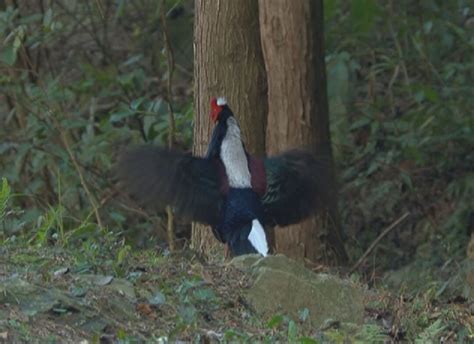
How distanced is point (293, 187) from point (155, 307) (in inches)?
96.9

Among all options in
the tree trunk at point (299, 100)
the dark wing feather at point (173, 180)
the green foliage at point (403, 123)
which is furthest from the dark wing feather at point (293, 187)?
the green foliage at point (403, 123)

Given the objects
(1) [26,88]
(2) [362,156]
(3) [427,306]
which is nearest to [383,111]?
(2) [362,156]

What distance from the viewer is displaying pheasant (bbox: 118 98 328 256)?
24.8 ft

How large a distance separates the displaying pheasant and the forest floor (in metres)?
0.98

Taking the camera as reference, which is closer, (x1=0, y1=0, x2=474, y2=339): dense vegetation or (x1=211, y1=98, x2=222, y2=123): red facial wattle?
(x1=211, y1=98, x2=222, y2=123): red facial wattle

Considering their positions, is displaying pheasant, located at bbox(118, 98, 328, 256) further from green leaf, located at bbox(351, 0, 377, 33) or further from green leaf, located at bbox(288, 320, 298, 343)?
green leaf, located at bbox(351, 0, 377, 33)

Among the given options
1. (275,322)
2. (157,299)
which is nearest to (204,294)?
(157,299)

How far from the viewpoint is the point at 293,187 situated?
7.95m

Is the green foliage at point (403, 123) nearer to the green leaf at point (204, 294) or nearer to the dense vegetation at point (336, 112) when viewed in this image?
the dense vegetation at point (336, 112)

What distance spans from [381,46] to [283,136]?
13.0 feet

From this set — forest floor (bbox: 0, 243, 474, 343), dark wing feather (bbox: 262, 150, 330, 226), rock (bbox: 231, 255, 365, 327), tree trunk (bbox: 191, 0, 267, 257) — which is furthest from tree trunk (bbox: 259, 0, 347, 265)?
rock (bbox: 231, 255, 365, 327)

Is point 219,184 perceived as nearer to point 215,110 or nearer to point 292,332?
point 215,110

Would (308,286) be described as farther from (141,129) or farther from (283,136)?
(141,129)

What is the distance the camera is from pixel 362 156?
12094 millimetres
